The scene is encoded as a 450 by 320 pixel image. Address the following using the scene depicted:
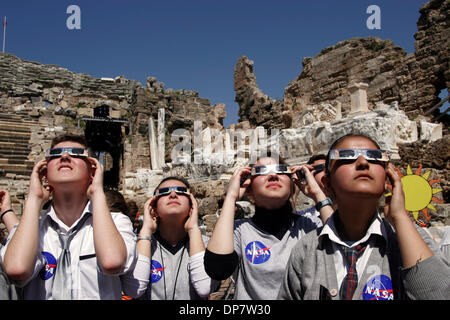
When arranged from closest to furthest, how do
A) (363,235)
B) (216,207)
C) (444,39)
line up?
1. (363,235)
2. (216,207)
3. (444,39)

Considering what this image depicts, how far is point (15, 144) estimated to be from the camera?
14.9m

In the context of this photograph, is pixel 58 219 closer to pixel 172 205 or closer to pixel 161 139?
pixel 172 205

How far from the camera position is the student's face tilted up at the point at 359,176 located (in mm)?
1571

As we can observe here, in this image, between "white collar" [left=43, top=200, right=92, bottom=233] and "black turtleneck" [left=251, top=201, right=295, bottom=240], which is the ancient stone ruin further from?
"white collar" [left=43, top=200, right=92, bottom=233]

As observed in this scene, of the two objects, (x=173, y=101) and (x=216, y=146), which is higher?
(x=173, y=101)

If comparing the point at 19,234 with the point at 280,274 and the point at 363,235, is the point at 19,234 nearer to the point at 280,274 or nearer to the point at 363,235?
the point at 280,274

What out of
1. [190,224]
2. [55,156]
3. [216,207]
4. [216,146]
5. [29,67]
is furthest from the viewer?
[29,67]

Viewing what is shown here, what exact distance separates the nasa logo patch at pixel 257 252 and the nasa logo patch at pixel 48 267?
3.54 ft

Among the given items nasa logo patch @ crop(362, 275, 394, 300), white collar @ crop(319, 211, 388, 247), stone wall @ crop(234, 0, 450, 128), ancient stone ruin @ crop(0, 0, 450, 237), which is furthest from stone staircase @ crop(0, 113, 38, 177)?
nasa logo patch @ crop(362, 275, 394, 300)

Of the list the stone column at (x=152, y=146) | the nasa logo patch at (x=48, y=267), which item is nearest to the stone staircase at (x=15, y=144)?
the stone column at (x=152, y=146)

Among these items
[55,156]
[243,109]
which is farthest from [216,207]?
[243,109]

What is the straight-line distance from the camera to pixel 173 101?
69.2 ft

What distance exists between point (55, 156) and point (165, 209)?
2.68 feet

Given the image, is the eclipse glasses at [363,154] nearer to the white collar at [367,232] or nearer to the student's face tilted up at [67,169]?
Result: the white collar at [367,232]
